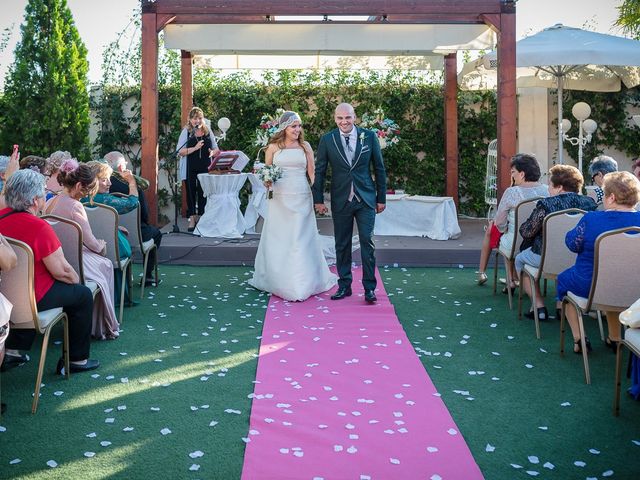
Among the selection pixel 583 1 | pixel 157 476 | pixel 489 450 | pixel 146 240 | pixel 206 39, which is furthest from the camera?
pixel 583 1

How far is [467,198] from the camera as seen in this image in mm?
13414

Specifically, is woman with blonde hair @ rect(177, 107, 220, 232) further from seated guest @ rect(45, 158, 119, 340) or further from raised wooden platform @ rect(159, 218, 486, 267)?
seated guest @ rect(45, 158, 119, 340)

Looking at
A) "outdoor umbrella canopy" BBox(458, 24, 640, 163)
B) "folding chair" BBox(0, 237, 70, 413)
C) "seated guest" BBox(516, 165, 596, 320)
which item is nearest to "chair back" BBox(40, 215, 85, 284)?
"folding chair" BBox(0, 237, 70, 413)

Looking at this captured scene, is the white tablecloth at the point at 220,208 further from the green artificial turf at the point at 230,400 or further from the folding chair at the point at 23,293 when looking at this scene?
the folding chair at the point at 23,293

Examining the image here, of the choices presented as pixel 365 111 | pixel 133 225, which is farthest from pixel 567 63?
pixel 133 225

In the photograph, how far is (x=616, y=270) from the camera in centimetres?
459

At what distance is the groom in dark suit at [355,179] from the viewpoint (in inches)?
277

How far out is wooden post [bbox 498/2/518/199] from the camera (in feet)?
31.3

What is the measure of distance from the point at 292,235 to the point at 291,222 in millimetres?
123

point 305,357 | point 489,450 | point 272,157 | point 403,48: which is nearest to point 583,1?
point 403,48

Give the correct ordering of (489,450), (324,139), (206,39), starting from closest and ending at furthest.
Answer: (489,450), (324,139), (206,39)

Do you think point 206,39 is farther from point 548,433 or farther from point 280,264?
point 548,433

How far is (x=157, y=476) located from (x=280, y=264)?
13.4 ft

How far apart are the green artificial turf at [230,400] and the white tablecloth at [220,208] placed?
3.70 meters
